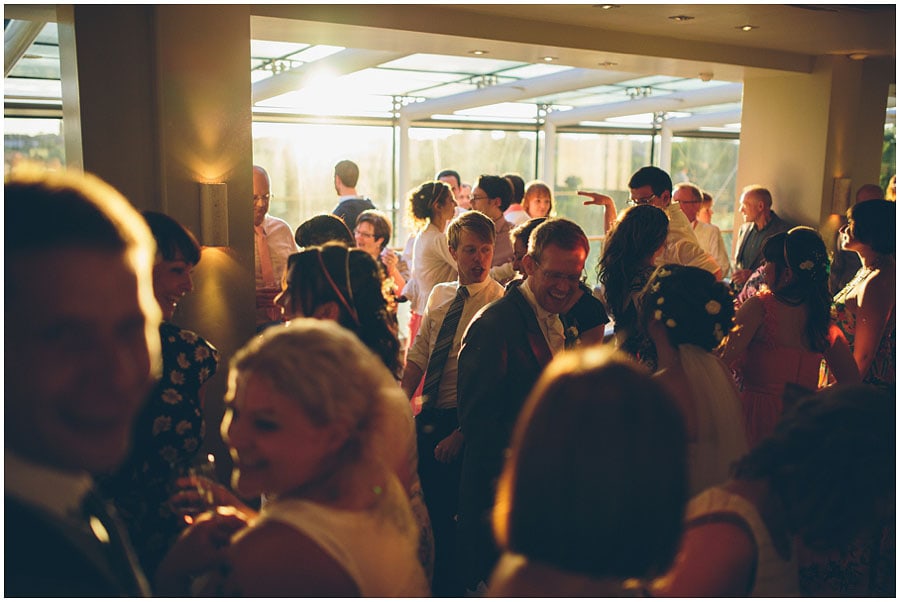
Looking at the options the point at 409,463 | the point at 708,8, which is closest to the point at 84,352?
the point at 409,463

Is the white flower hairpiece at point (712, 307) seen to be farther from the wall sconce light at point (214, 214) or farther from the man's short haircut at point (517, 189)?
the man's short haircut at point (517, 189)

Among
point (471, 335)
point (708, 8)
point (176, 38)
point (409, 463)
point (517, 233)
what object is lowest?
point (409, 463)

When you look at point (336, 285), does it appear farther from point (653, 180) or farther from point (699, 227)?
point (699, 227)

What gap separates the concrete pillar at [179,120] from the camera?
11.8ft

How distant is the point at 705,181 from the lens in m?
13.7

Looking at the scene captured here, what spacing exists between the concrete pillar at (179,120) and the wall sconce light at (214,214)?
0.16 feet

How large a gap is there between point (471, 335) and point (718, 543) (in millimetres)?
1381

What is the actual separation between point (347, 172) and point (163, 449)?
4170 mm

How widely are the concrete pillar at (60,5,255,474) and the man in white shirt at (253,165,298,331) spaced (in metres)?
0.17

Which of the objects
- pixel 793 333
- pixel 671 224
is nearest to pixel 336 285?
pixel 793 333

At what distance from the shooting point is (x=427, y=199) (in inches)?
181

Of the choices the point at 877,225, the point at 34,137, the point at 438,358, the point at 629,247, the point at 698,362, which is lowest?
the point at 438,358

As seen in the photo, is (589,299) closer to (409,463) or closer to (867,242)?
(867,242)

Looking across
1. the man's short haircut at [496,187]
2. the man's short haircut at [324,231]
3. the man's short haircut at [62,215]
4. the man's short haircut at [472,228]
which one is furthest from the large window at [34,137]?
the man's short haircut at [62,215]
